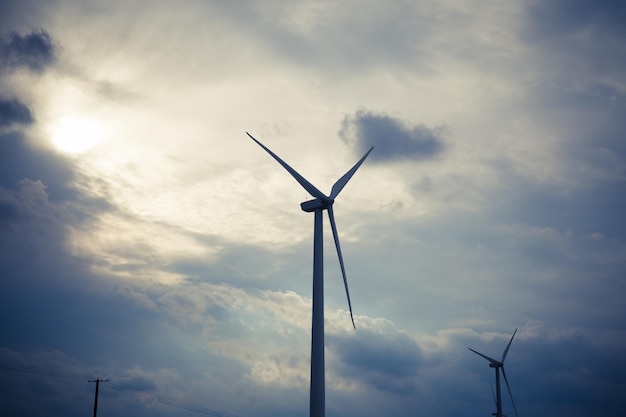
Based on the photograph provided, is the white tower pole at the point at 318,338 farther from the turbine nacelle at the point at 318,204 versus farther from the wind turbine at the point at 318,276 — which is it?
the turbine nacelle at the point at 318,204

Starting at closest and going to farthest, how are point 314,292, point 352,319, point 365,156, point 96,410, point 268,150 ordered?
1. point 314,292
2. point 352,319
3. point 268,150
4. point 365,156
5. point 96,410

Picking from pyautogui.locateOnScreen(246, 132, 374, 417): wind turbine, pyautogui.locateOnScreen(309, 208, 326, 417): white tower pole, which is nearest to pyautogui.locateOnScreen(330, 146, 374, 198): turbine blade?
pyautogui.locateOnScreen(246, 132, 374, 417): wind turbine

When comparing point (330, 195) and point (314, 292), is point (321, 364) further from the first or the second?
point (330, 195)

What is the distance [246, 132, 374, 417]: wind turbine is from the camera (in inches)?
2279

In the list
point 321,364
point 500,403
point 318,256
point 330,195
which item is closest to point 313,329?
point 321,364

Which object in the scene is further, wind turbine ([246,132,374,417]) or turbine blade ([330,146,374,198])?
turbine blade ([330,146,374,198])

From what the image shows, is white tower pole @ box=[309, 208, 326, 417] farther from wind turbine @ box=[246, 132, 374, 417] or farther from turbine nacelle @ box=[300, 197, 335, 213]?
turbine nacelle @ box=[300, 197, 335, 213]

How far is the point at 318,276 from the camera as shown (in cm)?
6253

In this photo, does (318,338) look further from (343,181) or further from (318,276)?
(343,181)

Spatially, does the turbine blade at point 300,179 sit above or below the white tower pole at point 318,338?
above

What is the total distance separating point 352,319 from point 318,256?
993 cm

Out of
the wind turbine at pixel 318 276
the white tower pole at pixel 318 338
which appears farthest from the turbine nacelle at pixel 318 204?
the white tower pole at pixel 318 338

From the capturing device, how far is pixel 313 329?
6028 centimetres

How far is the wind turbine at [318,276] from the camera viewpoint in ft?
190
